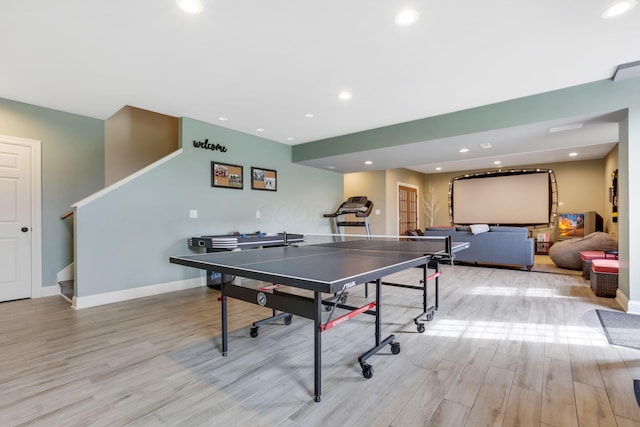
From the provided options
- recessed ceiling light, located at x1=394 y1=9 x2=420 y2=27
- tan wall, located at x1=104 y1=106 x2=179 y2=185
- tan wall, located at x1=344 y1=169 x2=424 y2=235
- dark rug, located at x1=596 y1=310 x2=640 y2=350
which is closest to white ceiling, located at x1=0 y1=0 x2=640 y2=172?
recessed ceiling light, located at x1=394 y1=9 x2=420 y2=27

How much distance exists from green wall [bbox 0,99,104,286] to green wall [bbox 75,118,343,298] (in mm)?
1077

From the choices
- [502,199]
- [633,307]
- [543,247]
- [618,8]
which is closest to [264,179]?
[618,8]

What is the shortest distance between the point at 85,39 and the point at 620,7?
4172 millimetres

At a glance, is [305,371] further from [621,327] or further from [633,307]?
[633,307]

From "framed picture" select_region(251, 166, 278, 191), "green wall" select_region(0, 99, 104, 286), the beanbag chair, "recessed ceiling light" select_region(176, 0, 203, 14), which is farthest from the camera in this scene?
the beanbag chair

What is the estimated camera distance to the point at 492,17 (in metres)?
2.27

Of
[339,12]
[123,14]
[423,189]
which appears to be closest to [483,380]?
[339,12]

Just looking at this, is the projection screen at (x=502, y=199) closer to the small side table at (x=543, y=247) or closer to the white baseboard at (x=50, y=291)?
Result: the small side table at (x=543, y=247)

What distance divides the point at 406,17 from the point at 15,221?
5.17 meters

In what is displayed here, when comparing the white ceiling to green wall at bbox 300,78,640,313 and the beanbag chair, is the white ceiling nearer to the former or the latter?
green wall at bbox 300,78,640,313

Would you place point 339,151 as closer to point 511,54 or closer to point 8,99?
point 511,54

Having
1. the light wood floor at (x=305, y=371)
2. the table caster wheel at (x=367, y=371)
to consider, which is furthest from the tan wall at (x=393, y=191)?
the table caster wheel at (x=367, y=371)

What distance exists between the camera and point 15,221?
155 inches

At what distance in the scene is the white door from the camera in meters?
3.83
